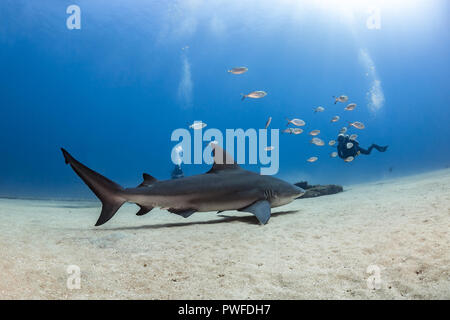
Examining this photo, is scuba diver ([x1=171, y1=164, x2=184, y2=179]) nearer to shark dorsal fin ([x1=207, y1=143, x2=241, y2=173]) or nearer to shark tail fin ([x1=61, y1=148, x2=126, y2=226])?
shark dorsal fin ([x1=207, y1=143, x2=241, y2=173])

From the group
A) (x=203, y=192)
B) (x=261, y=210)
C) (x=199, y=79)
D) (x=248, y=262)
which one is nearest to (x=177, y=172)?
(x=203, y=192)

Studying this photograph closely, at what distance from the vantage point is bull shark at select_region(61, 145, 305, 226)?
425 centimetres

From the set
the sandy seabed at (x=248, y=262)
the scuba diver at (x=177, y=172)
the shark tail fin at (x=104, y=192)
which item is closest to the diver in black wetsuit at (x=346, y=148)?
the scuba diver at (x=177, y=172)

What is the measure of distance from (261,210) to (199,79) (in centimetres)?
10900

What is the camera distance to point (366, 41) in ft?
280

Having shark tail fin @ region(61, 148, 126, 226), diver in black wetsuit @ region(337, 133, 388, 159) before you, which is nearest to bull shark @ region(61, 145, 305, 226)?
shark tail fin @ region(61, 148, 126, 226)

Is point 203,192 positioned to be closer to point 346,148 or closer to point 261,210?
point 261,210

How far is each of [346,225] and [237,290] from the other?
261 centimetres

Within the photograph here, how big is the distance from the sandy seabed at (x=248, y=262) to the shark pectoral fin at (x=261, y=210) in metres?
0.44

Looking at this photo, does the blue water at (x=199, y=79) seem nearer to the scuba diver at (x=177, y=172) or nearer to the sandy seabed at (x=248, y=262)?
the scuba diver at (x=177, y=172)

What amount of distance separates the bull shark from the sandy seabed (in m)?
0.60

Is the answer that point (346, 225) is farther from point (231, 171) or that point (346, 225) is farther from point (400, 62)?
point (400, 62)

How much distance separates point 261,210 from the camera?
4816 mm
